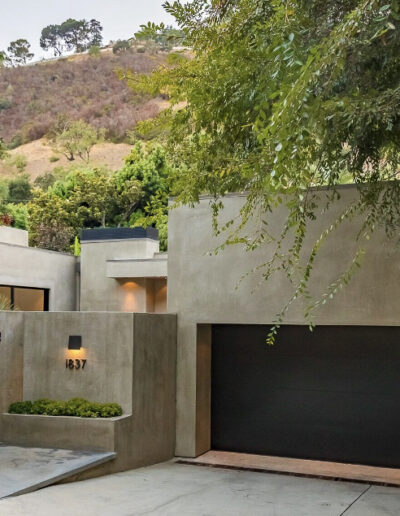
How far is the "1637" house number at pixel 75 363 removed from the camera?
9.73m

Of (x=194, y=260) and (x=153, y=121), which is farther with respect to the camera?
(x=194, y=260)

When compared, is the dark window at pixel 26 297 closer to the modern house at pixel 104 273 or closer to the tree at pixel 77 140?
the modern house at pixel 104 273

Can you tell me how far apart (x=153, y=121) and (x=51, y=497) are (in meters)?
4.49

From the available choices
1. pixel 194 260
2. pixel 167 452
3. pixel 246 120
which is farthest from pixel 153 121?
pixel 167 452

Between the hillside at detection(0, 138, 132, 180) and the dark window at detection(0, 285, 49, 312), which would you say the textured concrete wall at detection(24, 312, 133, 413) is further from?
the hillside at detection(0, 138, 132, 180)

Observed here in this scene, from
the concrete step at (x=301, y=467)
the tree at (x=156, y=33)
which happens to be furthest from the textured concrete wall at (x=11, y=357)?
the tree at (x=156, y=33)

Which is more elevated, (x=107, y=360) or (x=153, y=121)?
(x=153, y=121)

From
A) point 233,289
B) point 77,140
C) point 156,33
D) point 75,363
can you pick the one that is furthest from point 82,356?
point 77,140

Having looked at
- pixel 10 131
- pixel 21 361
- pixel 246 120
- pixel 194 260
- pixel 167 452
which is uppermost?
pixel 10 131

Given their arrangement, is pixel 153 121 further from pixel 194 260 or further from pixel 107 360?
pixel 107 360

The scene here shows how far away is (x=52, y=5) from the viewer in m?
103

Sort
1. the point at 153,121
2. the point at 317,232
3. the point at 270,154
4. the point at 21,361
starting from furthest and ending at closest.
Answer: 1. the point at 21,361
2. the point at 317,232
3. the point at 153,121
4. the point at 270,154

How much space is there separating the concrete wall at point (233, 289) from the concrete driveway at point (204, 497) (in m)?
1.46

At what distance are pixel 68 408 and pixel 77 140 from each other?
54.3m
